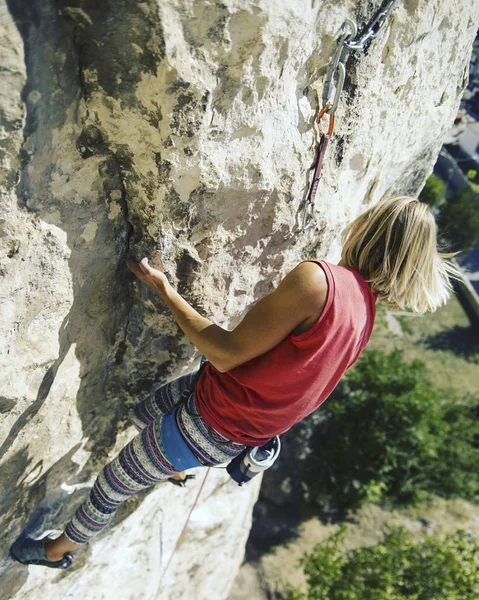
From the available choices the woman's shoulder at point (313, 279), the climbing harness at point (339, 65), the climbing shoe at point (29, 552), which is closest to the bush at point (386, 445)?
the climbing shoe at point (29, 552)

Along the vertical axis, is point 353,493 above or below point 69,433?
below

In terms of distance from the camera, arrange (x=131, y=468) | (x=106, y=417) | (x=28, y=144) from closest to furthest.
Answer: (x=28, y=144) < (x=131, y=468) < (x=106, y=417)

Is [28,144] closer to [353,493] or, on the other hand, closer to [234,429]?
[234,429]

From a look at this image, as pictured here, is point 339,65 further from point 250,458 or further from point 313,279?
point 250,458

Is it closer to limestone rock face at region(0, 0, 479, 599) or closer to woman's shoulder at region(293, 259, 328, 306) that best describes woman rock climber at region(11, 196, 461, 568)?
woman's shoulder at region(293, 259, 328, 306)

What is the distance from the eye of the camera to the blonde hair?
72.5 inches

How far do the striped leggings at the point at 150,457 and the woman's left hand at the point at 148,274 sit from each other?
49 cm

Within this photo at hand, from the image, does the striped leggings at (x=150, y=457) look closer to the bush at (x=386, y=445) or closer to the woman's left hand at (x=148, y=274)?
the woman's left hand at (x=148, y=274)

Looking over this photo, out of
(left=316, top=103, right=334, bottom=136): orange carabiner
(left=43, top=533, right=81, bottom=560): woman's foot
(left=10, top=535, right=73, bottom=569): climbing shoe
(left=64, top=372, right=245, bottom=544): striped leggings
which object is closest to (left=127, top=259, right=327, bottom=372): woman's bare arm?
(left=64, top=372, right=245, bottom=544): striped leggings

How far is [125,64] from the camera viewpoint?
1.69m

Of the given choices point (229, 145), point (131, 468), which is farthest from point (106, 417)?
point (229, 145)

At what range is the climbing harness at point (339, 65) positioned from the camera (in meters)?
2.11

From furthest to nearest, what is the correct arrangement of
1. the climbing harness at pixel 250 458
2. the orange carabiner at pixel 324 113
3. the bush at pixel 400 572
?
the bush at pixel 400 572 → the climbing harness at pixel 250 458 → the orange carabiner at pixel 324 113

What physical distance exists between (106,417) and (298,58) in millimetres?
1779
